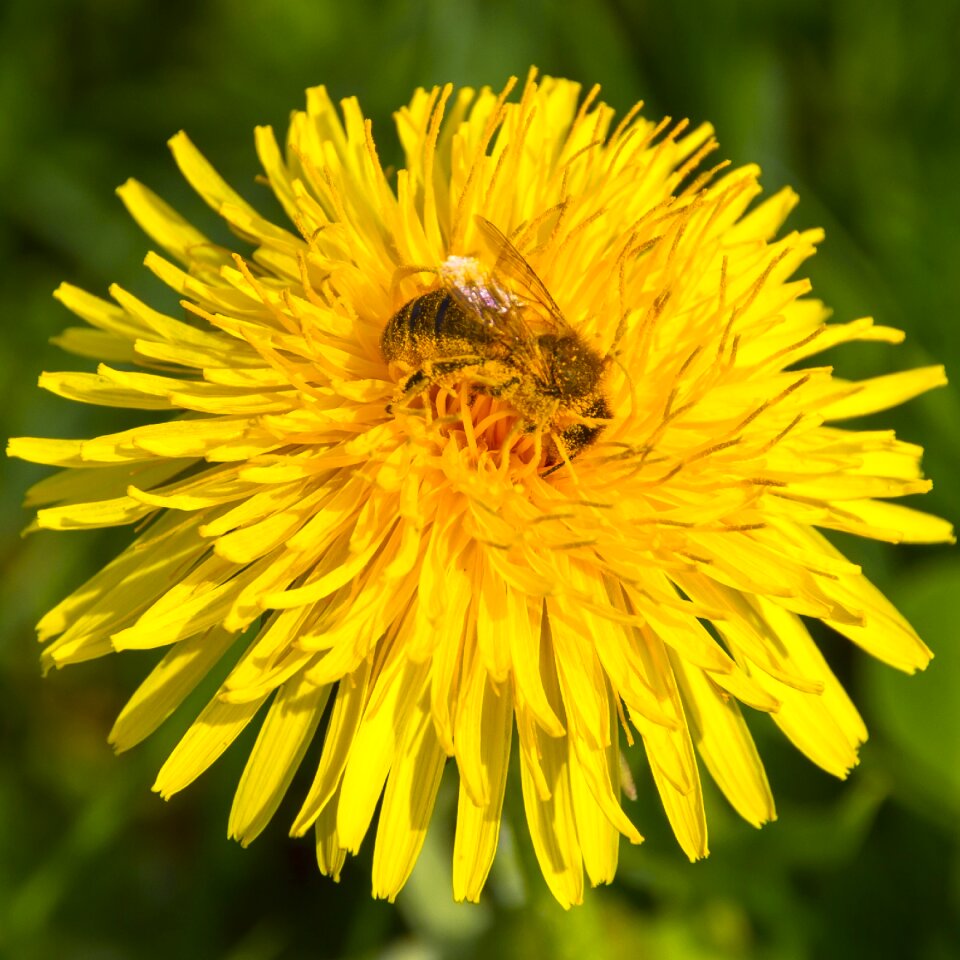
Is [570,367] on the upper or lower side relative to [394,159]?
lower

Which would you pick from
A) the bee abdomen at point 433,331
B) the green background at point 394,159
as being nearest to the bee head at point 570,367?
the bee abdomen at point 433,331

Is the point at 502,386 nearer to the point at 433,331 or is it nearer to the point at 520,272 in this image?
the point at 433,331

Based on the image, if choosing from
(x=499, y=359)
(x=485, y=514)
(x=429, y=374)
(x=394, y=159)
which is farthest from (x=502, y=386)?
(x=394, y=159)

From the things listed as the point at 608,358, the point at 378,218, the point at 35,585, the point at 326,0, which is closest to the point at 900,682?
the point at 608,358

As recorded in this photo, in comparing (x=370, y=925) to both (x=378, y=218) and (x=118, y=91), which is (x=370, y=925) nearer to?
(x=378, y=218)

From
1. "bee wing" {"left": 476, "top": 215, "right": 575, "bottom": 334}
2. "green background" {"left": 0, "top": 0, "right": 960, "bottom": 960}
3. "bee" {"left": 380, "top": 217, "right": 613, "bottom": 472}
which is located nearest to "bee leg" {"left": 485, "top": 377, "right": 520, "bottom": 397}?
"bee" {"left": 380, "top": 217, "right": 613, "bottom": 472}

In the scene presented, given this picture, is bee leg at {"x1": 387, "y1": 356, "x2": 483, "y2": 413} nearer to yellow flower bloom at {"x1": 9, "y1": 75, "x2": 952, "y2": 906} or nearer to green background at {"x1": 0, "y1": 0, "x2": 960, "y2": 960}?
yellow flower bloom at {"x1": 9, "y1": 75, "x2": 952, "y2": 906}
